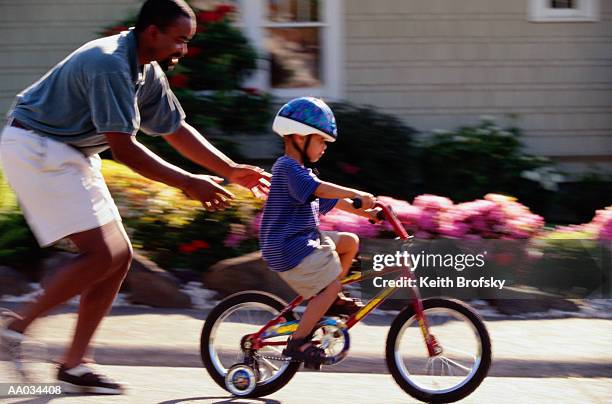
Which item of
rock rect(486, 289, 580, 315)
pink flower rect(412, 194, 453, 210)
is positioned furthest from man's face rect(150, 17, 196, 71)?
rock rect(486, 289, 580, 315)

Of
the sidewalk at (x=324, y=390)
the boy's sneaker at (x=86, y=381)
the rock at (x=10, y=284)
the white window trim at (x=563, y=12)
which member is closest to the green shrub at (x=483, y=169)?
the white window trim at (x=563, y=12)

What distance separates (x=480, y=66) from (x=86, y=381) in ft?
22.7

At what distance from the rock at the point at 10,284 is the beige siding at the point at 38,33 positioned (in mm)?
4200

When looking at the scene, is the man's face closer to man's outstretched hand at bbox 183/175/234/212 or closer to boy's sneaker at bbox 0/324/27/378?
man's outstretched hand at bbox 183/175/234/212

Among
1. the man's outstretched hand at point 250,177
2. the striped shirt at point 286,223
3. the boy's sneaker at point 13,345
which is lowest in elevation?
the boy's sneaker at point 13,345

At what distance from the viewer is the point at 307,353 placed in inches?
184

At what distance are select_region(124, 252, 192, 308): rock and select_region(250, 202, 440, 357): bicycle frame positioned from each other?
1880 millimetres

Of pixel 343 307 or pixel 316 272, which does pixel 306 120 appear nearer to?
pixel 316 272

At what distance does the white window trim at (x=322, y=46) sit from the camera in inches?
405

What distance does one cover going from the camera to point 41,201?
4387 mm

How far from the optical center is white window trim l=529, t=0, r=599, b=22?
10406 mm

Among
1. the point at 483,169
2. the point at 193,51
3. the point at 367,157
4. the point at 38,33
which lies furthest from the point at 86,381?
the point at 38,33

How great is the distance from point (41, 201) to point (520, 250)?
3.83 m

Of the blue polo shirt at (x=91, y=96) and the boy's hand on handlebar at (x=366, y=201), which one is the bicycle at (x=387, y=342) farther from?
the blue polo shirt at (x=91, y=96)
